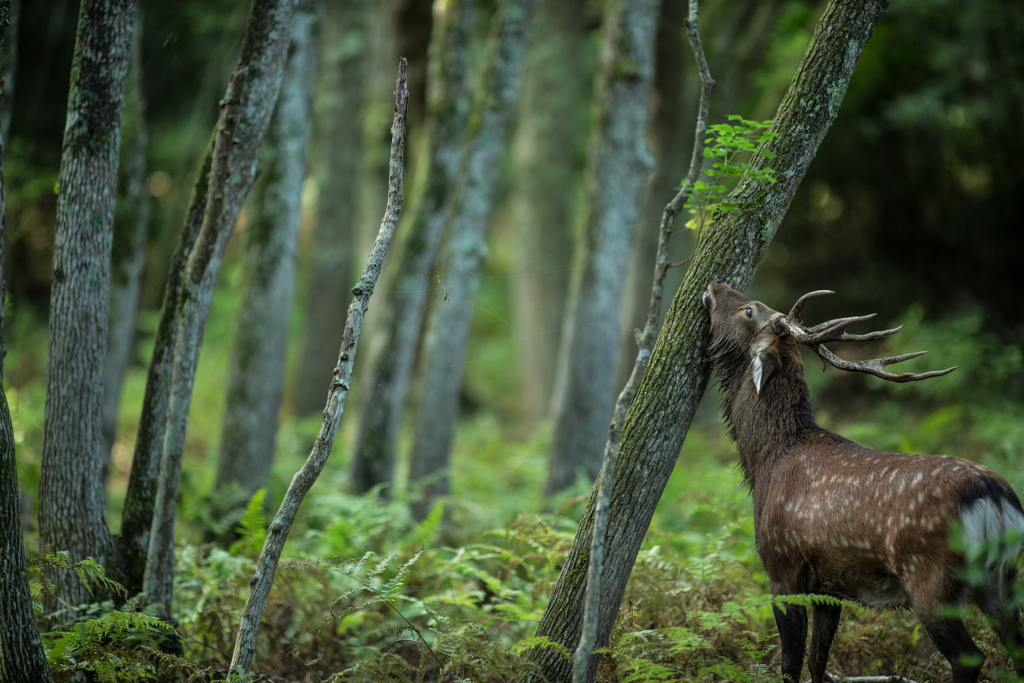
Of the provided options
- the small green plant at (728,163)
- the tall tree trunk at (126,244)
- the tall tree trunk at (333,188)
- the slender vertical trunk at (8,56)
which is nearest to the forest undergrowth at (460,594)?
the tall tree trunk at (126,244)

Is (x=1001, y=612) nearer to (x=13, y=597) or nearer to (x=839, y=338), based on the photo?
(x=839, y=338)

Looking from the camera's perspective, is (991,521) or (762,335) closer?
(991,521)

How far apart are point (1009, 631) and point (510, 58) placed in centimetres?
685

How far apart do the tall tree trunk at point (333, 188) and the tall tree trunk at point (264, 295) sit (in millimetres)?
5696

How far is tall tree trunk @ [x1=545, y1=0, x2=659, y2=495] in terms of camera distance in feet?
26.7

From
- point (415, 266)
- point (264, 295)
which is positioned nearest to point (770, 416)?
point (415, 266)

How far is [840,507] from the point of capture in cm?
355

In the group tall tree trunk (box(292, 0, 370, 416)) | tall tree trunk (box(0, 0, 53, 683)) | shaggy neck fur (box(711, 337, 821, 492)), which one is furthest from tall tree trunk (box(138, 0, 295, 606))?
tall tree trunk (box(292, 0, 370, 416))

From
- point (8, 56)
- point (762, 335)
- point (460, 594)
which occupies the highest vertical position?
point (8, 56)

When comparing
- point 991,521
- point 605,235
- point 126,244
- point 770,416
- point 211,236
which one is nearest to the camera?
point 991,521

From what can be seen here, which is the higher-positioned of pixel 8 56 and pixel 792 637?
pixel 8 56

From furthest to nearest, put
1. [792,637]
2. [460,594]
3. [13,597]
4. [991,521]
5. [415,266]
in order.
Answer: [415,266] < [460,594] < [792,637] < [13,597] < [991,521]

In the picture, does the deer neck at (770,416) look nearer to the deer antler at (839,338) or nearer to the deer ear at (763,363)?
the deer ear at (763,363)

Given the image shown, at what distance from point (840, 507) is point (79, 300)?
14.0 feet
